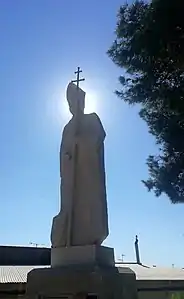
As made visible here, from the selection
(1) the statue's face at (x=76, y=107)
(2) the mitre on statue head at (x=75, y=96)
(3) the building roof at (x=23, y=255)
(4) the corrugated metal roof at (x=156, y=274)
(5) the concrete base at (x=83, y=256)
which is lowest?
(4) the corrugated metal roof at (x=156, y=274)

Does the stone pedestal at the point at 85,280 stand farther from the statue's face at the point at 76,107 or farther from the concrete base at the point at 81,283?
the statue's face at the point at 76,107

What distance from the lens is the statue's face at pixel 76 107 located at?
5252 millimetres

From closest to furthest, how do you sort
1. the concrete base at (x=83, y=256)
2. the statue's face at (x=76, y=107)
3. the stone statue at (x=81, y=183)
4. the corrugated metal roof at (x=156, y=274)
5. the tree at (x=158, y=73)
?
the concrete base at (x=83, y=256) < the stone statue at (x=81, y=183) < the statue's face at (x=76, y=107) < the tree at (x=158, y=73) < the corrugated metal roof at (x=156, y=274)

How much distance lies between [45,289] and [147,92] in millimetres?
4110

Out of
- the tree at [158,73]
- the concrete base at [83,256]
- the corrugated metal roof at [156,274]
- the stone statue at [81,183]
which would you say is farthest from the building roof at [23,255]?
the concrete base at [83,256]

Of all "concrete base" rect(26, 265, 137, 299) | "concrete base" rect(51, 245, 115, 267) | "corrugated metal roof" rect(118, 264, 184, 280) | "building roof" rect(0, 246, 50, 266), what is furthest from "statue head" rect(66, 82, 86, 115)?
"building roof" rect(0, 246, 50, 266)

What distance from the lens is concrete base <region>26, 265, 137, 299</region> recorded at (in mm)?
4133

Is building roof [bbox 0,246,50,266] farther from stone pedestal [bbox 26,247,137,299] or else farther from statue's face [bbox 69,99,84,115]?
stone pedestal [bbox 26,247,137,299]

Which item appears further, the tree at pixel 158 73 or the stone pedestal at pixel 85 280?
the tree at pixel 158 73

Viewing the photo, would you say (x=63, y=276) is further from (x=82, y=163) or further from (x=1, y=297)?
(x=1, y=297)

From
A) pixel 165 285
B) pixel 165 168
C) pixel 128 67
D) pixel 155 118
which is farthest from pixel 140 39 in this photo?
pixel 165 285

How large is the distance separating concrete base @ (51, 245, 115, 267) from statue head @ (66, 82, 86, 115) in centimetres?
168

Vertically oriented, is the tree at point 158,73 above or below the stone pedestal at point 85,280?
above

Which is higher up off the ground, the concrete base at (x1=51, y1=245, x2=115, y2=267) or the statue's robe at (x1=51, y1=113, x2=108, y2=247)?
the statue's robe at (x1=51, y1=113, x2=108, y2=247)
